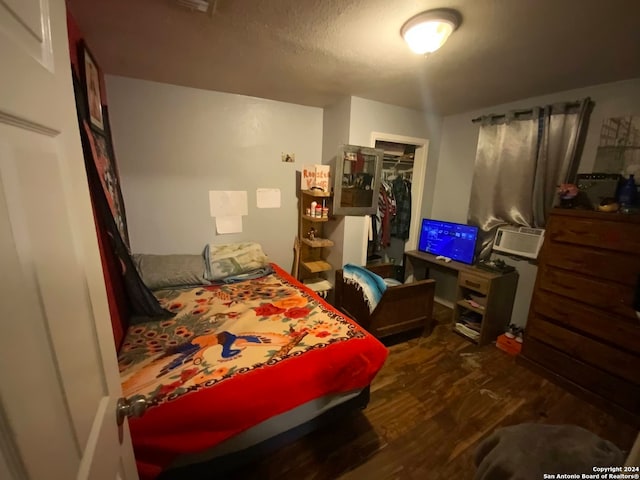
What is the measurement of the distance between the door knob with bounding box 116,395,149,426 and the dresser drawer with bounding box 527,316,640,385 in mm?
2674

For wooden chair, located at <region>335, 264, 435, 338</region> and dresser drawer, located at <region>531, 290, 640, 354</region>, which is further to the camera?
Answer: wooden chair, located at <region>335, 264, 435, 338</region>

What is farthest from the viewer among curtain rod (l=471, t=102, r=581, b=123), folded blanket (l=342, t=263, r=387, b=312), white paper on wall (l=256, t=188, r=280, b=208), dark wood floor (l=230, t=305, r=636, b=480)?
white paper on wall (l=256, t=188, r=280, b=208)

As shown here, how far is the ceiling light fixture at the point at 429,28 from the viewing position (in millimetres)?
1233

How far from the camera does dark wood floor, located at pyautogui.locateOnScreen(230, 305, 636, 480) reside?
141 cm

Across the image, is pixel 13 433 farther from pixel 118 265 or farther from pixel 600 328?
pixel 600 328

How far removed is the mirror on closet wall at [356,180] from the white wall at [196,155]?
70cm

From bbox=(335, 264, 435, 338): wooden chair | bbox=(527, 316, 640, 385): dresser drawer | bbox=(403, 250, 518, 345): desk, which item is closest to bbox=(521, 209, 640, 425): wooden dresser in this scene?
bbox=(527, 316, 640, 385): dresser drawer

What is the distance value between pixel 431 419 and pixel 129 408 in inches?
69.6

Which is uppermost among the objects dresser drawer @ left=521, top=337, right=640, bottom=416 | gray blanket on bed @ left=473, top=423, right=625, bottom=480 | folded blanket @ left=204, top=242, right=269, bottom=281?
folded blanket @ left=204, top=242, right=269, bottom=281

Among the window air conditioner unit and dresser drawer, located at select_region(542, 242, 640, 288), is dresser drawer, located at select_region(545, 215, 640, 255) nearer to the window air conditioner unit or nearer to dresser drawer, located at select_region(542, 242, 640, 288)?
dresser drawer, located at select_region(542, 242, 640, 288)

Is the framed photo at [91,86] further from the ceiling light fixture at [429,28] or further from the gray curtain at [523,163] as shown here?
the gray curtain at [523,163]

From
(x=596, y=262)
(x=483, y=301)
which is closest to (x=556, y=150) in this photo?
(x=596, y=262)

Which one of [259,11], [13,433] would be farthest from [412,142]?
[13,433]

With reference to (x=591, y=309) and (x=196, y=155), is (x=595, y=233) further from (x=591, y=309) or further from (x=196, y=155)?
(x=196, y=155)
